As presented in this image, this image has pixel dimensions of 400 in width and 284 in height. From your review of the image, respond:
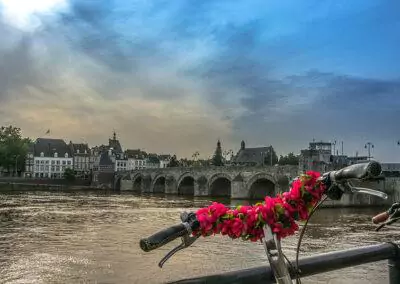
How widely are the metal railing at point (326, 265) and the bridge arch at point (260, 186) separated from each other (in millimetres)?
43530

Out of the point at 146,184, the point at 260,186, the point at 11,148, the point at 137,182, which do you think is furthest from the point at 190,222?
the point at 11,148

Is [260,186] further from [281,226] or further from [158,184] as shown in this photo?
[281,226]

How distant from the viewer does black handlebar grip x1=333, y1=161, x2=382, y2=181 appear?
198 centimetres

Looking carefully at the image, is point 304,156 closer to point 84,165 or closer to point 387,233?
point 387,233

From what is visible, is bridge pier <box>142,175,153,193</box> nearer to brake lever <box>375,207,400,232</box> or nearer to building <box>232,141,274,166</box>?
building <box>232,141,274,166</box>

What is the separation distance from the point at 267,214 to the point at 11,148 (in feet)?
284

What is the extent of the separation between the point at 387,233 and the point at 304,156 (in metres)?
23.0

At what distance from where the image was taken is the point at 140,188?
3093 inches

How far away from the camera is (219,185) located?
59875 millimetres

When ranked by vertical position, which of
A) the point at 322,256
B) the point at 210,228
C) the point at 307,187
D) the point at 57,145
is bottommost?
the point at 322,256

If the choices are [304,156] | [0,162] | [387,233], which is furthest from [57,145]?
[387,233]

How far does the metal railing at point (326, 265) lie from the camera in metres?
2.01

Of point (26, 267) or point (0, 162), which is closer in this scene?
point (26, 267)

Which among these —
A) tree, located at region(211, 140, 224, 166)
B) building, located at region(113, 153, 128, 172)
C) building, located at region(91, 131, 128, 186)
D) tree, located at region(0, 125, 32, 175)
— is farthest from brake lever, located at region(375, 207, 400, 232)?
building, located at region(113, 153, 128, 172)
